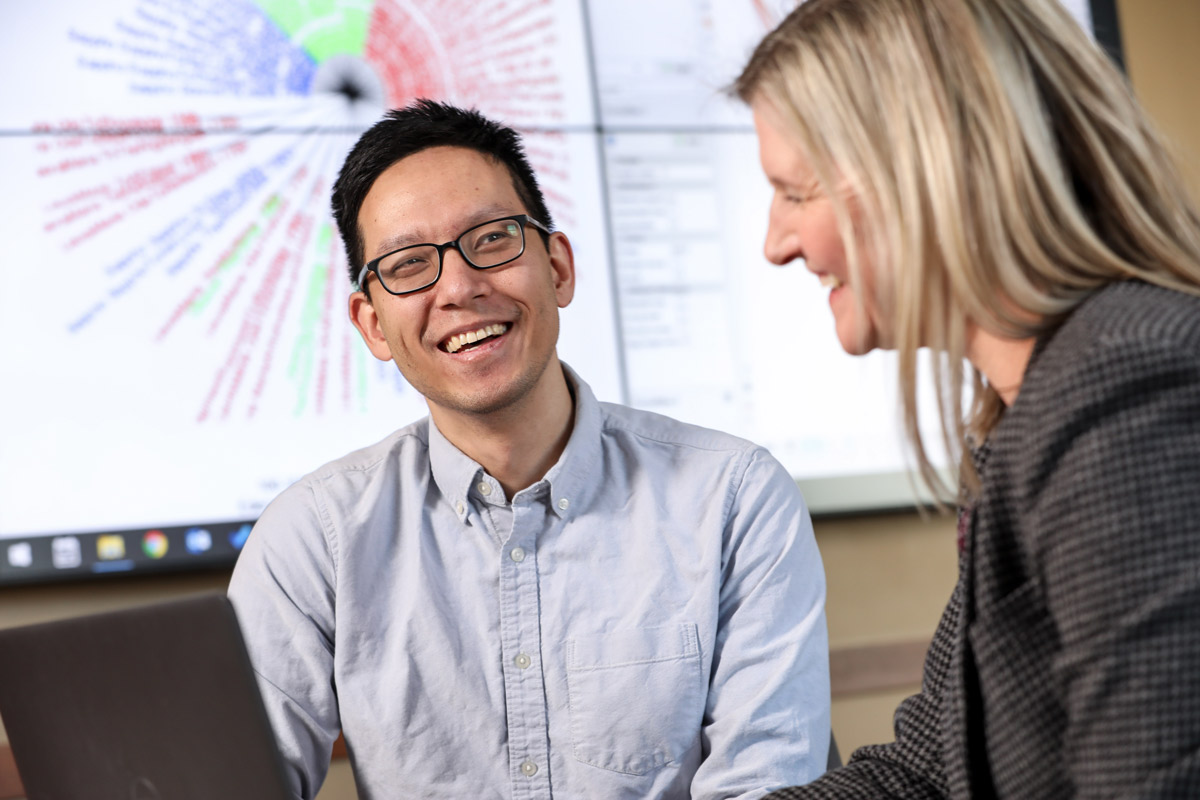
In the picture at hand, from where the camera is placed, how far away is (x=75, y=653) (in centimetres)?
90

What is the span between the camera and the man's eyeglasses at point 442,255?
4.55 ft

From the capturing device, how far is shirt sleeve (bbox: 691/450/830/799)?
4.06 feet

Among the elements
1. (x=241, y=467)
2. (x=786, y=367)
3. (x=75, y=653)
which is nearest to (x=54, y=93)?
(x=241, y=467)

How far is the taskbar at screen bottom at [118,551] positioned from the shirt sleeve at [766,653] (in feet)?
3.12

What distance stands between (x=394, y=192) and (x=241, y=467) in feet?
2.34

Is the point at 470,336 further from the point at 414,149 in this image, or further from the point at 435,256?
the point at 414,149

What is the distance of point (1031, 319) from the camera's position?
2.51 feet

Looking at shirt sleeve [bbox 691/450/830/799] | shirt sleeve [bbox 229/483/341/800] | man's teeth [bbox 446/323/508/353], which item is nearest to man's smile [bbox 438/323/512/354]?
man's teeth [bbox 446/323/508/353]

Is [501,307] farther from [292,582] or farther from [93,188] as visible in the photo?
[93,188]

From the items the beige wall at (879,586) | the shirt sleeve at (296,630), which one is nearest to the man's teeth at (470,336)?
the shirt sleeve at (296,630)

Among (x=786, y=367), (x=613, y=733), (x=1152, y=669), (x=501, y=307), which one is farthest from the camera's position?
(x=786, y=367)

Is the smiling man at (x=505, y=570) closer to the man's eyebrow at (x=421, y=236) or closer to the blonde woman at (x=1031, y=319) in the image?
the man's eyebrow at (x=421, y=236)

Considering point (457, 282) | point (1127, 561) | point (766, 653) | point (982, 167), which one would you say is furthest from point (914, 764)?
point (457, 282)

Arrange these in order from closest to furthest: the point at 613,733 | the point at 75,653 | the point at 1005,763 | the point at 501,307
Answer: the point at 1005,763 → the point at 75,653 → the point at 613,733 → the point at 501,307
